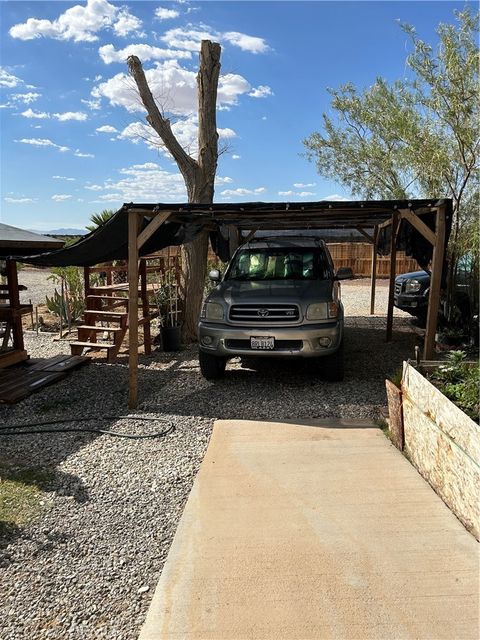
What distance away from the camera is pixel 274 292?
650cm

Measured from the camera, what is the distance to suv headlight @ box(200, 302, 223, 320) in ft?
21.1

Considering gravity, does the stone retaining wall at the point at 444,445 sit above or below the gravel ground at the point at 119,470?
above

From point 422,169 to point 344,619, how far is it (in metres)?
8.39

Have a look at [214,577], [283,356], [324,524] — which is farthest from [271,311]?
[214,577]

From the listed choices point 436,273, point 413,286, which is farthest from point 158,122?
point 436,273

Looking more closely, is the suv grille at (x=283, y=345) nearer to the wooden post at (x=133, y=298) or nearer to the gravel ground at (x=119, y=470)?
the gravel ground at (x=119, y=470)

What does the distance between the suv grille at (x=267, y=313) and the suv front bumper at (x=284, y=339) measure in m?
0.13

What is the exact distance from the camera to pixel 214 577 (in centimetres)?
269

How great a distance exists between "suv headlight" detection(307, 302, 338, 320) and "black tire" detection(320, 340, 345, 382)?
514 mm

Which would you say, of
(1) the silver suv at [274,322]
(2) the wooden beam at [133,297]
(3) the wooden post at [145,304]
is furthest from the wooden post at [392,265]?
(2) the wooden beam at [133,297]

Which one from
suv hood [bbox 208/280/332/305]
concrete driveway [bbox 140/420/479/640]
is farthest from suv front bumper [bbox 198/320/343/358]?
concrete driveway [bbox 140/420/479/640]

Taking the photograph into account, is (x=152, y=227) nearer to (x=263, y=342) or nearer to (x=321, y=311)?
(x=263, y=342)

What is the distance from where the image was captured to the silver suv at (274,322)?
6.11 m

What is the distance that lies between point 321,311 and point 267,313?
695 mm
